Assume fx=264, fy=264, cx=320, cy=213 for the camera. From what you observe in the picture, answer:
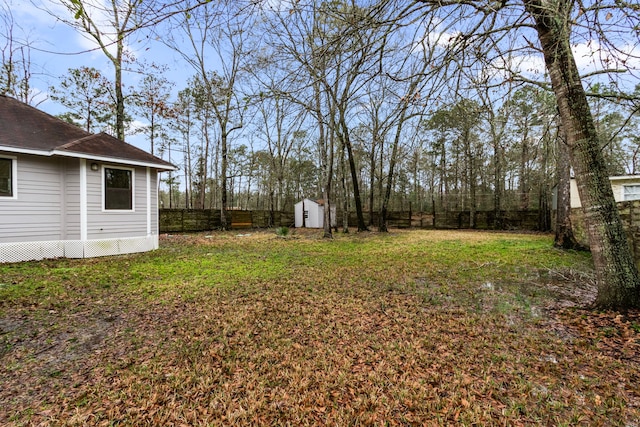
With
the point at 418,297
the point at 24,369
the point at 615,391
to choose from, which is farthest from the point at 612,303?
the point at 24,369

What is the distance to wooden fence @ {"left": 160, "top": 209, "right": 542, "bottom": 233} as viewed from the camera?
14.7 meters

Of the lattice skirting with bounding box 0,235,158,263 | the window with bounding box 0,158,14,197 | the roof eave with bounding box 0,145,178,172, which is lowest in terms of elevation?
the lattice skirting with bounding box 0,235,158,263

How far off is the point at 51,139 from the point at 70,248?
2.84 meters

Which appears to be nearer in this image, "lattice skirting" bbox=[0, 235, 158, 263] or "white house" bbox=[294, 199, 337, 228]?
"lattice skirting" bbox=[0, 235, 158, 263]

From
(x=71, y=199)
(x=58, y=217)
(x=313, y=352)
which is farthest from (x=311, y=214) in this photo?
(x=313, y=352)

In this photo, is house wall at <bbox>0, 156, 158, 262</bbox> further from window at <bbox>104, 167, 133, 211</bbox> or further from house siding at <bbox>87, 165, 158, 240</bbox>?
window at <bbox>104, 167, 133, 211</bbox>

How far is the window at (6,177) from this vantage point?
5902 mm

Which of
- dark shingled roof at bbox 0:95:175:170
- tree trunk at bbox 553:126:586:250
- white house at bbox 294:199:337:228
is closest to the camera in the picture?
dark shingled roof at bbox 0:95:175:170

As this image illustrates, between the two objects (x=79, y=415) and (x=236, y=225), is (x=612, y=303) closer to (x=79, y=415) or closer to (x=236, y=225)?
(x=79, y=415)

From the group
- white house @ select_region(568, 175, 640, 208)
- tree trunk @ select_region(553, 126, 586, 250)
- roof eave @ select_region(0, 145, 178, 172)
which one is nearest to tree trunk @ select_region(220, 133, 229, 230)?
roof eave @ select_region(0, 145, 178, 172)

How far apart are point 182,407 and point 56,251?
24.1 feet

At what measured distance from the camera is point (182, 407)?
1.79 metres

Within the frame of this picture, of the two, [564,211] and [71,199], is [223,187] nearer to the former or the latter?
[71,199]

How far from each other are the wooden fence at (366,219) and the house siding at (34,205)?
7486mm
